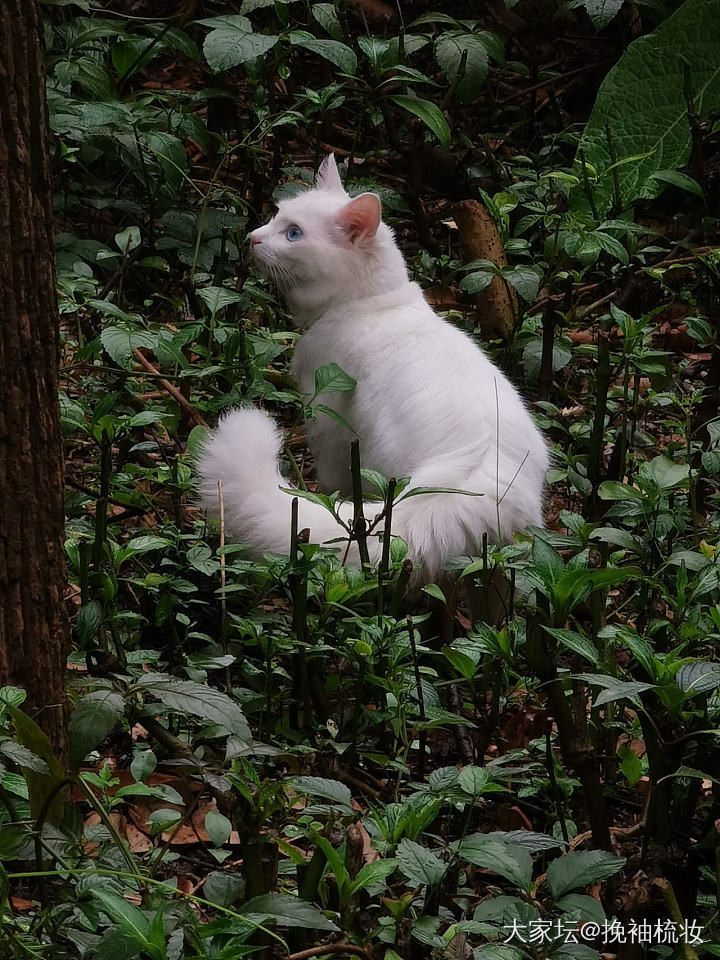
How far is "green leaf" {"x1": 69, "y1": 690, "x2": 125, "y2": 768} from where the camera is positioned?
164 cm

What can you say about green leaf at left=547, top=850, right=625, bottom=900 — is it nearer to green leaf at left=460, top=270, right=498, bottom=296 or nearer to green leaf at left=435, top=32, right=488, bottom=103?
green leaf at left=460, top=270, right=498, bottom=296

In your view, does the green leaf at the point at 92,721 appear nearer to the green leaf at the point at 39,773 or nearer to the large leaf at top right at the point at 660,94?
the green leaf at the point at 39,773

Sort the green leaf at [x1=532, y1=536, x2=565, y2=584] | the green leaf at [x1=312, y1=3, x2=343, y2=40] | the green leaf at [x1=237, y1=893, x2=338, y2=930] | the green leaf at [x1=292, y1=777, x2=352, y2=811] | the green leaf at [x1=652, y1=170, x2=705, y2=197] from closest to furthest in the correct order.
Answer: the green leaf at [x1=237, y1=893, x2=338, y2=930] → the green leaf at [x1=292, y1=777, x2=352, y2=811] → the green leaf at [x1=532, y1=536, x2=565, y2=584] → the green leaf at [x1=652, y1=170, x2=705, y2=197] → the green leaf at [x1=312, y1=3, x2=343, y2=40]

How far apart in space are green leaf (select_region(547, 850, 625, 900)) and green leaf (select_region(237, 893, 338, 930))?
33 cm

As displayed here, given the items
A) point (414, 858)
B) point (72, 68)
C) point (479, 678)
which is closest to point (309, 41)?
point (72, 68)

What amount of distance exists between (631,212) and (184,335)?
2.00 m

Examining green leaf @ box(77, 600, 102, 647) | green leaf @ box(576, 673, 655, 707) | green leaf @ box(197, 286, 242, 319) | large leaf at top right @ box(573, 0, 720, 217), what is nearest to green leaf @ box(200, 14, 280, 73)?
green leaf @ box(197, 286, 242, 319)

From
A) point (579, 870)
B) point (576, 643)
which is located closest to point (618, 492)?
point (576, 643)

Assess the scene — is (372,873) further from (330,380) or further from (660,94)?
(660,94)

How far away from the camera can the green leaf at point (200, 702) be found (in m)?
1.60

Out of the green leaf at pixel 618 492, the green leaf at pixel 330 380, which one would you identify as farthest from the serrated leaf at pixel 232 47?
the green leaf at pixel 618 492

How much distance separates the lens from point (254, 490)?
104 inches

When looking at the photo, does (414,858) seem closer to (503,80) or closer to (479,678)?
(479,678)

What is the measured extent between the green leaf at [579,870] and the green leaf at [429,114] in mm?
3029
